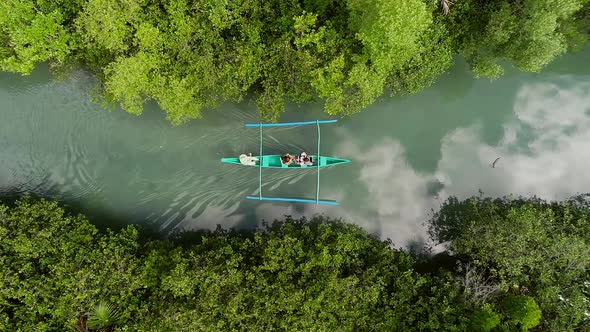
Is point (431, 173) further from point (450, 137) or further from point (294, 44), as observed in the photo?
point (294, 44)

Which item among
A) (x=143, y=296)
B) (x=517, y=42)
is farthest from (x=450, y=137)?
(x=143, y=296)

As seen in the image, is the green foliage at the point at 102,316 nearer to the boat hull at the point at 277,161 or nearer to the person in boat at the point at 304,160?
the boat hull at the point at 277,161

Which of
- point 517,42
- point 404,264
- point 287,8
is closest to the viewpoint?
point 517,42

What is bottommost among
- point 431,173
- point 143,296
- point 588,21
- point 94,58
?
point 143,296

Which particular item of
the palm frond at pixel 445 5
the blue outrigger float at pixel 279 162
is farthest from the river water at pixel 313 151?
the palm frond at pixel 445 5

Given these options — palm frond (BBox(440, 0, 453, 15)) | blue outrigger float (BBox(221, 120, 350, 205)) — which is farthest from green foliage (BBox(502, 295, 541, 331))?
palm frond (BBox(440, 0, 453, 15))

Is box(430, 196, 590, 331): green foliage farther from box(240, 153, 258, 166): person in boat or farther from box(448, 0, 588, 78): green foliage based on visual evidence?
box(240, 153, 258, 166): person in boat

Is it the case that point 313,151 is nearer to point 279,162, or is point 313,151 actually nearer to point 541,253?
point 279,162
